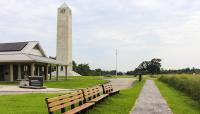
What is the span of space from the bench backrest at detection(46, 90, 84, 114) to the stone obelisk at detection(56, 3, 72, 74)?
6746 centimetres

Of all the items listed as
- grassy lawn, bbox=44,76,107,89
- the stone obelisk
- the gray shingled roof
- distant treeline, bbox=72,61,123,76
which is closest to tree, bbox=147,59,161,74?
distant treeline, bbox=72,61,123,76

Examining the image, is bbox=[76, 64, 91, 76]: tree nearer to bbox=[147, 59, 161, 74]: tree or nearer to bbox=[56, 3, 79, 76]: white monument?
bbox=[56, 3, 79, 76]: white monument

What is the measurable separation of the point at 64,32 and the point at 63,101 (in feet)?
231

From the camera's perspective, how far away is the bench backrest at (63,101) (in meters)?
8.77

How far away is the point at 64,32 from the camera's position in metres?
79.4

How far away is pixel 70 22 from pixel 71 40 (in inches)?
165

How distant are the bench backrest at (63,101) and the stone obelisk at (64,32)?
6746 centimetres

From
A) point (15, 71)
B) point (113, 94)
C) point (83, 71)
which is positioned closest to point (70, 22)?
point (83, 71)

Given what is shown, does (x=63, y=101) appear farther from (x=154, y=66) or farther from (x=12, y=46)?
(x=154, y=66)

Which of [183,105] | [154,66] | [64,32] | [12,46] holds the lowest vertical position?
[183,105]


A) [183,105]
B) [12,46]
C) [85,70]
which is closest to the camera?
[183,105]

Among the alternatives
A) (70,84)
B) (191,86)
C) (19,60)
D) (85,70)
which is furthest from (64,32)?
(191,86)

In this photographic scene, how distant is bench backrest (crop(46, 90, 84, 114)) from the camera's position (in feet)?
28.8

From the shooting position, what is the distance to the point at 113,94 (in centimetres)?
1980
